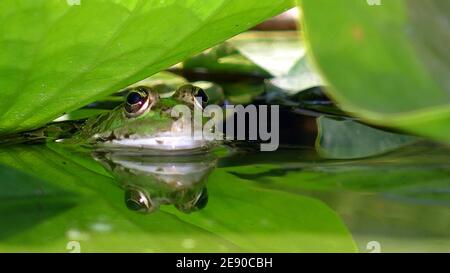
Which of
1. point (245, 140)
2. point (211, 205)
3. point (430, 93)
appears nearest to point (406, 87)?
point (430, 93)

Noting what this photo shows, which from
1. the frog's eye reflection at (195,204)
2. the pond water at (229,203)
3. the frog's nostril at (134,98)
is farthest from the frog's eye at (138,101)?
the frog's eye reflection at (195,204)

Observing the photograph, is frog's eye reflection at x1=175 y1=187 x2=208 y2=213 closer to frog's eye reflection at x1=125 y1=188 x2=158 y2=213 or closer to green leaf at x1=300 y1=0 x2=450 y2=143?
frog's eye reflection at x1=125 y1=188 x2=158 y2=213

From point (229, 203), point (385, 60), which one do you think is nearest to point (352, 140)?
point (229, 203)

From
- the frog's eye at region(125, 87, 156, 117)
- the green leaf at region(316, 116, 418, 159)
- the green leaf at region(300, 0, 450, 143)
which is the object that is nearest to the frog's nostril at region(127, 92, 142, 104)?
the frog's eye at region(125, 87, 156, 117)

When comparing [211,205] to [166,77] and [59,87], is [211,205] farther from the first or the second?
[166,77]

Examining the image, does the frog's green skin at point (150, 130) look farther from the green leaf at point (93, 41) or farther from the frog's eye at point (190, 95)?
the green leaf at point (93, 41)
